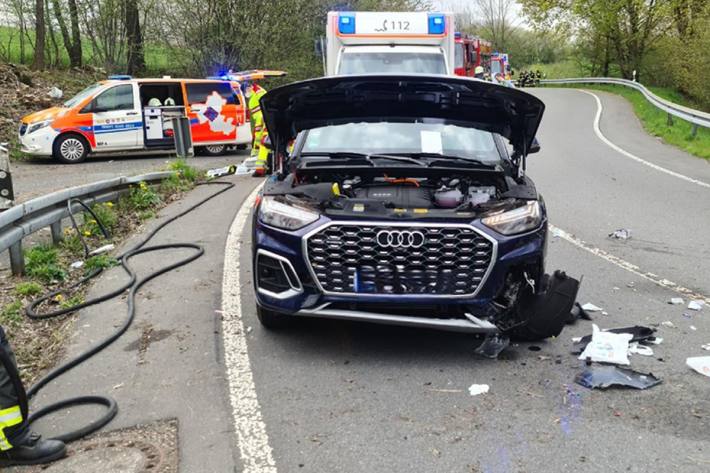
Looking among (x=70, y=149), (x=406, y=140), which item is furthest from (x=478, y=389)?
(x=70, y=149)

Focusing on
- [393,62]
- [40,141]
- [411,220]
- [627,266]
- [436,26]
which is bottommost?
[627,266]

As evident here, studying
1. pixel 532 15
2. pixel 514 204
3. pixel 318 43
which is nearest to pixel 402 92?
pixel 514 204

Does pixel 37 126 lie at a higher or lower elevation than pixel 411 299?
higher

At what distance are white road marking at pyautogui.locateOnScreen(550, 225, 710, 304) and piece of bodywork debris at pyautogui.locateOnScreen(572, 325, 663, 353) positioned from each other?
1.09 meters

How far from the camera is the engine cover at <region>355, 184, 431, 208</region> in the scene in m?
4.62

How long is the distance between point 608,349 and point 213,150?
46.2 ft

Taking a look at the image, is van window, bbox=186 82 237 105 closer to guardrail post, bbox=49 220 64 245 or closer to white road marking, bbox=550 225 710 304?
guardrail post, bbox=49 220 64 245

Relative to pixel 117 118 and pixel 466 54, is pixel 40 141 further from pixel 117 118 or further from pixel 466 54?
pixel 466 54

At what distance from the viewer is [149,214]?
9.29 m

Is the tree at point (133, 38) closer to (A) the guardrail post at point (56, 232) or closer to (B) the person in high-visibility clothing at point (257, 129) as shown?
(B) the person in high-visibility clothing at point (257, 129)

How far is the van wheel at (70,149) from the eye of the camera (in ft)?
50.2

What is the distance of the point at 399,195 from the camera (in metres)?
4.77

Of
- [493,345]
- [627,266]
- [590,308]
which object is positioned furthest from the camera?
[627,266]

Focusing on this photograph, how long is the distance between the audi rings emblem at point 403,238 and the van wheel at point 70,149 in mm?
13143
